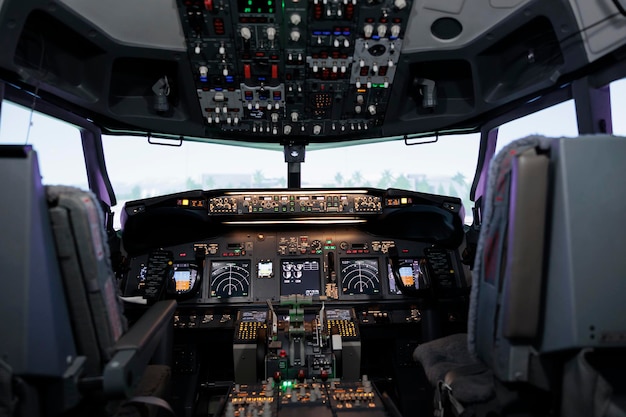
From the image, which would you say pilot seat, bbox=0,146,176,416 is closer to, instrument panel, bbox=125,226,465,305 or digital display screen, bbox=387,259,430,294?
instrument panel, bbox=125,226,465,305

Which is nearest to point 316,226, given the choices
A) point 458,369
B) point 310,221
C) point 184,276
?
point 310,221

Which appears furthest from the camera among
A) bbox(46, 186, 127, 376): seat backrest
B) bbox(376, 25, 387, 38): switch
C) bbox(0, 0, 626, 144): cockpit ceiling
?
bbox(376, 25, 387, 38): switch

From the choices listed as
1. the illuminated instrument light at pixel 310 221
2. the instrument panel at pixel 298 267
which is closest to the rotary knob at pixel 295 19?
the illuminated instrument light at pixel 310 221

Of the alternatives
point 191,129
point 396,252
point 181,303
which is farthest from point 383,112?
point 181,303

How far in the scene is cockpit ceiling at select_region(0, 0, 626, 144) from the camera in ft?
7.95

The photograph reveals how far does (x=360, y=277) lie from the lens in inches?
130

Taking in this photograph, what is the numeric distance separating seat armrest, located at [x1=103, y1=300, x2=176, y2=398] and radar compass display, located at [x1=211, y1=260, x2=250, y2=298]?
1513 mm

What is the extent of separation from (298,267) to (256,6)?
182 centimetres

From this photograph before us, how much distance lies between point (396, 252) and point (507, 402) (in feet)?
6.39

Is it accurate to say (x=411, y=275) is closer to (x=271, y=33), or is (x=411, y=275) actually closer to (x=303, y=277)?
(x=303, y=277)

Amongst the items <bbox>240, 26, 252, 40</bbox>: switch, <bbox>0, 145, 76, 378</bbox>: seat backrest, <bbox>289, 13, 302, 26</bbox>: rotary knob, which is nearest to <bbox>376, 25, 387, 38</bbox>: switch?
<bbox>289, 13, 302, 26</bbox>: rotary knob

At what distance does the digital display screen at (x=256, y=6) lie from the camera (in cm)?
250

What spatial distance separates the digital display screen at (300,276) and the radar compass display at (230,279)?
273mm

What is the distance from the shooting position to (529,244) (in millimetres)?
1259
